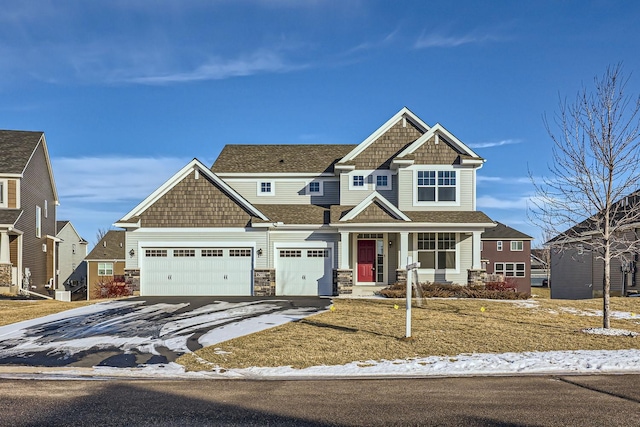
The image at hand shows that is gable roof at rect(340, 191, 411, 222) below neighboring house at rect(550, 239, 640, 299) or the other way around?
the other way around

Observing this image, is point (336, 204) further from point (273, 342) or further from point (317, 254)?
point (273, 342)

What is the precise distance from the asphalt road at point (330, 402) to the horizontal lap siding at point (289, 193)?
18.5 m

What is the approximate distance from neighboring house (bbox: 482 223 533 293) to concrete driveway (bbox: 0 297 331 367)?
3798 centimetres

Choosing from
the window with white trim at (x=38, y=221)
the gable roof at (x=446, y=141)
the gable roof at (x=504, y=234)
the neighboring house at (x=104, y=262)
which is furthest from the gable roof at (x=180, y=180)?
the gable roof at (x=504, y=234)

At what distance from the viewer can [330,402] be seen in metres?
7.28

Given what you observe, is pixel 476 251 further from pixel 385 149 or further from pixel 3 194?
pixel 3 194

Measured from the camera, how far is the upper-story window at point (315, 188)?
27000 millimetres

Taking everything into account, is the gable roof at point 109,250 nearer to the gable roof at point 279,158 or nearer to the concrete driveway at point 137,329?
the gable roof at point 279,158

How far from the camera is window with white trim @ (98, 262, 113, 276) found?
138ft

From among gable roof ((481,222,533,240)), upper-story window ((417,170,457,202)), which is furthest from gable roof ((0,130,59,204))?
gable roof ((481,222,533,240))

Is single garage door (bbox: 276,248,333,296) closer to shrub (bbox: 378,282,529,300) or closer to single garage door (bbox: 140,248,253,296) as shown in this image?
single garage door (bbox: 140,248,253,296)

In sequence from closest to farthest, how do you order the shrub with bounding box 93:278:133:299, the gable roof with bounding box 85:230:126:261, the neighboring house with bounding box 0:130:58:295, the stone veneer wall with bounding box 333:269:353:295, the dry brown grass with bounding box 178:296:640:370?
the dry brown grass with bounding box 178:296:640:370
the stone veneer wall with bounding box 333:269:353:295
the shrub with bounding box 93:278:133:299
the neighboring house with bounding box 0:130:58:295
the gable roof with bounding box 85:230:126:261

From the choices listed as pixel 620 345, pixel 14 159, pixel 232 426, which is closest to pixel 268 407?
pixel 232 426

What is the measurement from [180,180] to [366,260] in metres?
9.24
